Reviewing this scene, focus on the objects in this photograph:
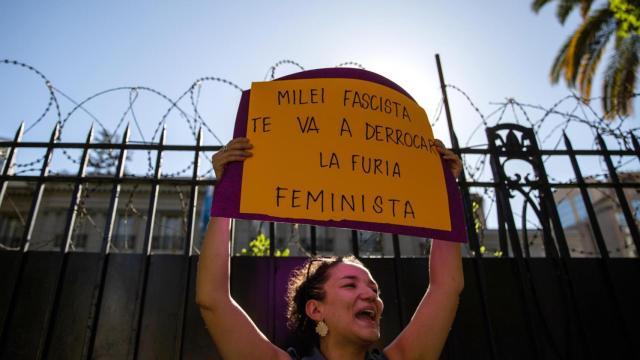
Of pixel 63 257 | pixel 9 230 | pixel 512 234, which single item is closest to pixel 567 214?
pixel 512 234

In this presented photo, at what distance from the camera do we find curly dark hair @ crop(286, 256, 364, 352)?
225 centimetres

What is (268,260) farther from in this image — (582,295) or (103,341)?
(582,295)

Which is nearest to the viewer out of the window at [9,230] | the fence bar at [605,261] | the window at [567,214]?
the fence bar at [605,261]

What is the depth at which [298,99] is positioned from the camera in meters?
2.27

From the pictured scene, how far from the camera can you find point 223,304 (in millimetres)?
1883

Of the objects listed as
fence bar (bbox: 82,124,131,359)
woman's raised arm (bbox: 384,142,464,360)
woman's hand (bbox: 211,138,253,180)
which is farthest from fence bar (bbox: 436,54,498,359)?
fence bar (bbox: 82,124,131,359)

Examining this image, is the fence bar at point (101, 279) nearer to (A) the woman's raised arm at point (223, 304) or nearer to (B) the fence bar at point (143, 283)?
(B) the fence bar at point (143, 283)

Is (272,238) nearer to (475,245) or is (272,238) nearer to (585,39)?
(475,245)

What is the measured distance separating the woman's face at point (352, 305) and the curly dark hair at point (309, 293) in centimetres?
7

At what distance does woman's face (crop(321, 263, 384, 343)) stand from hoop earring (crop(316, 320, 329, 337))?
Answer: 0.07 feet

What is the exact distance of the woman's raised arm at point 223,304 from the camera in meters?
1.83

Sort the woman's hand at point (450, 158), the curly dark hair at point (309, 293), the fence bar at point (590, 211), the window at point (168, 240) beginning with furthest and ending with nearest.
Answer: the window at point (168, 240) < the fence bar at point (590, 211) < the woman's hand at point (450, 158) < the curly dark hair at point (309, 293)

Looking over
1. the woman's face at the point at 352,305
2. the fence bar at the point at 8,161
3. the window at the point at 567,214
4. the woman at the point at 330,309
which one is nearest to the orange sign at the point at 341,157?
the woman at the point at 330,309

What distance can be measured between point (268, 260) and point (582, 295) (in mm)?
2578
